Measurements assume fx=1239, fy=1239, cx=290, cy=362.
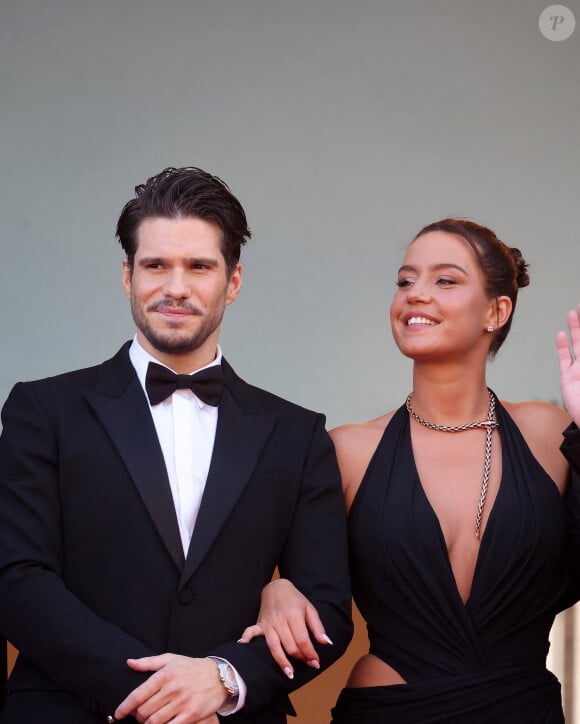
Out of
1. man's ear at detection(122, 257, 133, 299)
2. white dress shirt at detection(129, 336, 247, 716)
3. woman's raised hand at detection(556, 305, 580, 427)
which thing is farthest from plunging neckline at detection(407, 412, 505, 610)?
man's ear at detection(122, 257, 133, 299)

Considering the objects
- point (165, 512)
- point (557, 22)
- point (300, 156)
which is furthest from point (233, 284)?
point (557, 22)

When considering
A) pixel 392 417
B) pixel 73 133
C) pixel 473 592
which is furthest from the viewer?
pixel 73 133

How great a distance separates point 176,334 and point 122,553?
0.48 metres

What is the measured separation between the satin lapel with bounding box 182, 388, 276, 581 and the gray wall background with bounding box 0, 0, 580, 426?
6.30 ft

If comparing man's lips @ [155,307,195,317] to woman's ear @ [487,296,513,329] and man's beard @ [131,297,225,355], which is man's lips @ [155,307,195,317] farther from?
woman's ear @ [487,296,513,329]

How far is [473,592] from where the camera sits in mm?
2898

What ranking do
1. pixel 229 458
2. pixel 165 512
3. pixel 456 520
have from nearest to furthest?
pixel 165 512 → pixel 229 458 → pixel 456 520

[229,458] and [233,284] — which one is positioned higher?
[233,284]

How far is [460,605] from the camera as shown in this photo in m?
2.88

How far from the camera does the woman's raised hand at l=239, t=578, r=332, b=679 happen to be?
97.4 inches

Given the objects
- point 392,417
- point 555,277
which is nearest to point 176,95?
point 555,277

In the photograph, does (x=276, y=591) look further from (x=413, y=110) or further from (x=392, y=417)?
(x=413, y=110)

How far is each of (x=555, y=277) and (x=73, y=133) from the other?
6.28ft

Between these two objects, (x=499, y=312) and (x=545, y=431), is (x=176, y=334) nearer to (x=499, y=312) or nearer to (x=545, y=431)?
(x=499, y=312)
